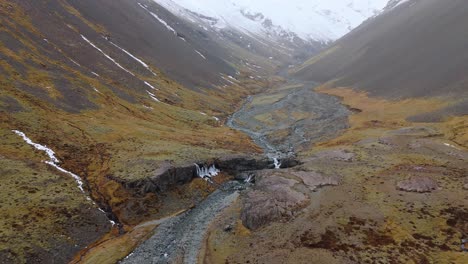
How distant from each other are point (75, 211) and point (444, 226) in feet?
156

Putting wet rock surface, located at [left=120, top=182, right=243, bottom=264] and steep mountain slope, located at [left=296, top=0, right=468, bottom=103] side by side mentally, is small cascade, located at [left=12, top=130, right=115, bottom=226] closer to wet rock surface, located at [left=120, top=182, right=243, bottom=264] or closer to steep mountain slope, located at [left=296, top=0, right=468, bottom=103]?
wet rock surface, located at [left=120, top=182, right=243, bottom=264]

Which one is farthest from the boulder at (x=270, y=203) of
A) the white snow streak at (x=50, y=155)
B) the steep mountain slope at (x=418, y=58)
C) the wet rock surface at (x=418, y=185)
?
the steep mountain slope at (x=418, y=58)

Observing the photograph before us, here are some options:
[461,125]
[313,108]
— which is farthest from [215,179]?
[313,108]

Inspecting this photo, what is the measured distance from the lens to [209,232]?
49.8 m

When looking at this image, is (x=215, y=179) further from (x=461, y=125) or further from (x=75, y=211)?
(x=461, y=125)

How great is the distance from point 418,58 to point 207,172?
113 meters

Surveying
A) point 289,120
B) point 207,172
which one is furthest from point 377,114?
A: point 207,172

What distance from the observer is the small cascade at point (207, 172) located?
6606cm

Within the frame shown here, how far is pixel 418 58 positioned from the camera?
143 m

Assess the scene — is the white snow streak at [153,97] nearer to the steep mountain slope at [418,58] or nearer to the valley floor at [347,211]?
the valley floor at [347,211]

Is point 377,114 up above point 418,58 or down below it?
below

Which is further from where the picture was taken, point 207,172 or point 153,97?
point 153,97

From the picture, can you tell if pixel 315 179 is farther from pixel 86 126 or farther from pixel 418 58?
pixel 418 58

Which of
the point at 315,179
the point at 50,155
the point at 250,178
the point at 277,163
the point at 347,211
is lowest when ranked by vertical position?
the point at 50,155
